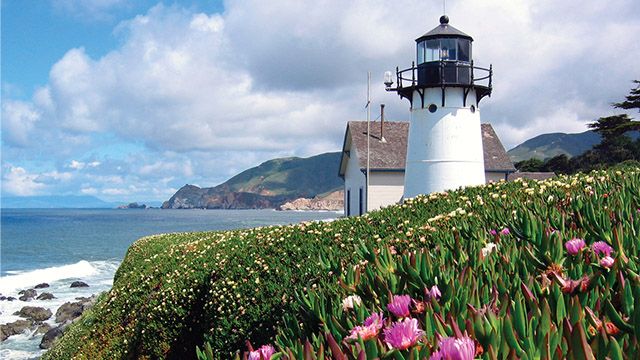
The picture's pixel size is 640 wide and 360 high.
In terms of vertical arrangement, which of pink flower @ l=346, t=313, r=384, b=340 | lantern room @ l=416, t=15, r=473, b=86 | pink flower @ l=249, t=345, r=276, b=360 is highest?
lantern room @ l=416, t=15, r=473, b=86

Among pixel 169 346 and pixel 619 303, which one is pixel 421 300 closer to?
pixel 619 303

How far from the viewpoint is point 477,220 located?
21.0ft

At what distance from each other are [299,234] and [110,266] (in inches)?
1879

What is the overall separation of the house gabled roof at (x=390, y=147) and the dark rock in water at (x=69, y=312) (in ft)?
58.1

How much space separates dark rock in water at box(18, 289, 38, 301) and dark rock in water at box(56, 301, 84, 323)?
778 cm

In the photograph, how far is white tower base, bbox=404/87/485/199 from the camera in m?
25.4

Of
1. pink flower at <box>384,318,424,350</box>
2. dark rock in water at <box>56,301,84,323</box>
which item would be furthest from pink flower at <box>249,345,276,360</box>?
dark rock in water at <box>56,301,84,323</box>

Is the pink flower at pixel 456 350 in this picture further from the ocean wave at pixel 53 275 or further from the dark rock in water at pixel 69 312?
the ocean wave at pixel 53 275

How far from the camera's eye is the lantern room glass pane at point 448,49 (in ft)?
81.1

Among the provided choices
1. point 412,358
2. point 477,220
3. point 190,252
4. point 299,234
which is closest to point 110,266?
point 190,252

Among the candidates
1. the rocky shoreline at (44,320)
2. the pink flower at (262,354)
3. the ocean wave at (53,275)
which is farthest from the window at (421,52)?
the ocean wave at (53,275)

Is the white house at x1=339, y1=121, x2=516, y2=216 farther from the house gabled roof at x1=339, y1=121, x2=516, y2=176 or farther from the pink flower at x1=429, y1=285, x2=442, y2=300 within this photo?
the pink flower at x1=429, y1=285, x2=442, y2=300

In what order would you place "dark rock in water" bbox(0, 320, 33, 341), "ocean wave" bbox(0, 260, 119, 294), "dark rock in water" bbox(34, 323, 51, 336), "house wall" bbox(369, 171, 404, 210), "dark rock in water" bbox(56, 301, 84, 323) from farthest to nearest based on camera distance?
"ocean wave" bbox(0, 260, 119, 294) < "house wall" bbox(369, 171, 404, 210) < "dark rock in water" bbox(56, 301, 84, 323) < "dark rock in water" bbox(34, 323, 51, 336) < "dark rock in water" bbox(0, 320, 33, 341)

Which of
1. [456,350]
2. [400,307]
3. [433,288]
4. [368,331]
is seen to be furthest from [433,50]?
[456,350]
